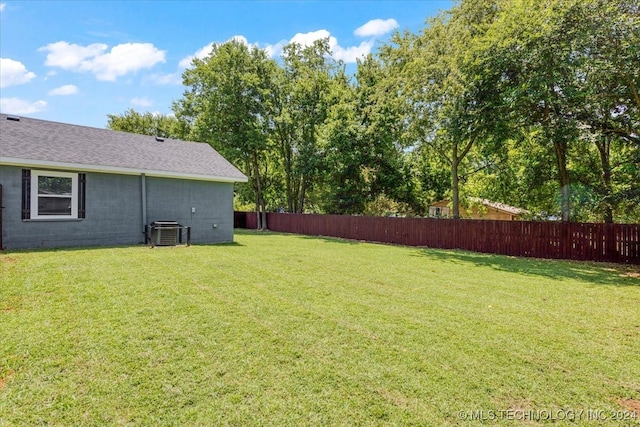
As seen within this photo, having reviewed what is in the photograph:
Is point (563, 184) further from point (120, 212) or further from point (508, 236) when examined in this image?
point (120, 212)

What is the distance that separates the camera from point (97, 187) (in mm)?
9961

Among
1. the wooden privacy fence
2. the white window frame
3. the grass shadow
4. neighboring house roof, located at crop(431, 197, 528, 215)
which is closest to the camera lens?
the grass shadow

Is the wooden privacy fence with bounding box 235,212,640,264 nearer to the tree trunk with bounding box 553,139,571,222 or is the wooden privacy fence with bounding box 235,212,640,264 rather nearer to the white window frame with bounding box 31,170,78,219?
the tree trunk with bounding box 553,139,571,222

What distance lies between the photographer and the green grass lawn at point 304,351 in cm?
232

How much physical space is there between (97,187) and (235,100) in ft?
41.8

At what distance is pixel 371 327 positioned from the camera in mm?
3842

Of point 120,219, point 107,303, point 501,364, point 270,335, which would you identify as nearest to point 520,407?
point 501,364

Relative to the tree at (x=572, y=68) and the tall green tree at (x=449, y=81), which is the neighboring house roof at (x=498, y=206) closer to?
the tall green tree at (x=449, y=81)

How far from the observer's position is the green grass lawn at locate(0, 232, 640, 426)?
7.63ft

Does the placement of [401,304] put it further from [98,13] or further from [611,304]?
[98,13]

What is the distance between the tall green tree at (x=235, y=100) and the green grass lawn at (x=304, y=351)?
1632 cm

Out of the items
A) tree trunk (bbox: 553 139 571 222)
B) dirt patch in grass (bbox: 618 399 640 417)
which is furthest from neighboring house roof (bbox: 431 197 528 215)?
dirt patch in grass (bbox: 618 399 640 417)

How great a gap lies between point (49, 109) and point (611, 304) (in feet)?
80.5

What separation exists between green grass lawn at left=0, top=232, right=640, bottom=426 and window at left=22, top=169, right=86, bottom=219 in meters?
3.77
